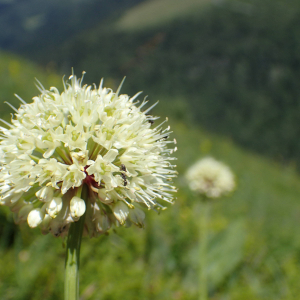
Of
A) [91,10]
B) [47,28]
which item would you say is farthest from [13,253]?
[47,28]

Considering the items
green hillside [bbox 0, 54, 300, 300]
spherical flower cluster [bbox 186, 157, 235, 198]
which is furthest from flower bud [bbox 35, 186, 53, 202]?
spherical flower cluster [bbox 186, 157, 235, 198]

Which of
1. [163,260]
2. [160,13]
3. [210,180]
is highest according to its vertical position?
[160,13]

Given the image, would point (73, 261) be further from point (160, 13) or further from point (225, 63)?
point (160, 13)

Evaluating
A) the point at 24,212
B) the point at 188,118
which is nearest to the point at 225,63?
the point at 188,118

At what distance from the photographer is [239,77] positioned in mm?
88625

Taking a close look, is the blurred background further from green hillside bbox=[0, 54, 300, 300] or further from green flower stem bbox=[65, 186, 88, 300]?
green flower stem bbox=[65, 186, 88, 300]

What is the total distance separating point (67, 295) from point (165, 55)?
95.7 meters

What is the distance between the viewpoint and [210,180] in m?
4.51

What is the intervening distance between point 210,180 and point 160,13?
352 ft

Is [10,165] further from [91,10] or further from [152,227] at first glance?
[91,10]

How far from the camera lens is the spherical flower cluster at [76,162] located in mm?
1447

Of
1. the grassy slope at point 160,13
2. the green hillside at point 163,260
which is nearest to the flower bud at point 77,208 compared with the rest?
the green hillside at point 163,260

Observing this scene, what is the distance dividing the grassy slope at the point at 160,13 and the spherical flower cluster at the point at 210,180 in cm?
10155

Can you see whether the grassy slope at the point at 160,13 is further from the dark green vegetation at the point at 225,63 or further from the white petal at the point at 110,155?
the white petal at the point at 110,155
